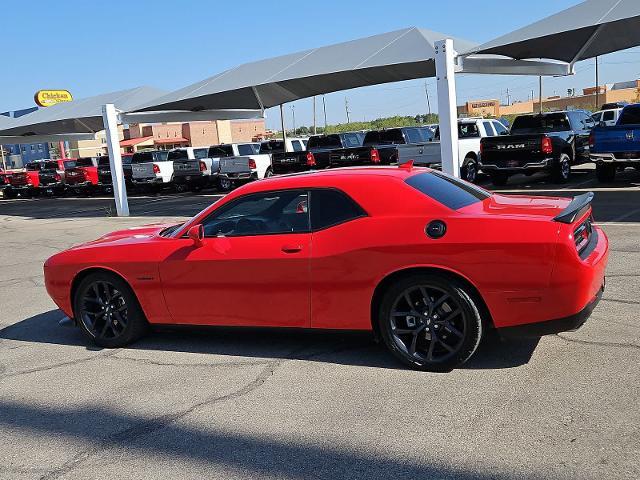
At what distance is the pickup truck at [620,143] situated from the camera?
13969mm

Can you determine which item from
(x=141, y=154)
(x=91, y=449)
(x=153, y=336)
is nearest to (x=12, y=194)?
(x=141, y=154)

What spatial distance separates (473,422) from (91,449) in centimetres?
231

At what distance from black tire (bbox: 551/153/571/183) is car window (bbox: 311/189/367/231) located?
12460mm

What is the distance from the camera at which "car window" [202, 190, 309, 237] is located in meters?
5.00

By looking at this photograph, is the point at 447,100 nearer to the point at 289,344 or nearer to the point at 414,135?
the point at 414,135

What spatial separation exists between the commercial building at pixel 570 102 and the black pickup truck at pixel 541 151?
66.6 m

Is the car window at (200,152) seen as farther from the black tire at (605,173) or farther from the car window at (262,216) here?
the car window at (262,216)

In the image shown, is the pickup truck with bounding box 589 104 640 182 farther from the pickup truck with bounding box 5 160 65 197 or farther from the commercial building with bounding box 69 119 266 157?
the commercial building with bounding box 69 119 266 157

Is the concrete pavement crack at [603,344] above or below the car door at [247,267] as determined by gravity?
below

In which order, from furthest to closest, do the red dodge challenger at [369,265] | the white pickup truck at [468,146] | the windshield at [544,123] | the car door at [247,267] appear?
the white pickup truck at [468,146] < the windshield at [544,123] < the car door at [247,267] < the red dodge challenger at [369,265]

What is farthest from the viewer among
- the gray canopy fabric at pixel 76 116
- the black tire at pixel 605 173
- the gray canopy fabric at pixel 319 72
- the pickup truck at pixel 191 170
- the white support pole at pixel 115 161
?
the pickup truck at pixel 191 170

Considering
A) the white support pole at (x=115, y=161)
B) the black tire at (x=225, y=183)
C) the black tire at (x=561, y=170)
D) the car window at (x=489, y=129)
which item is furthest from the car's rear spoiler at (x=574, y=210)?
the black tire at (x=225, y=183)

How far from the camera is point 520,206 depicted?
4.78 m

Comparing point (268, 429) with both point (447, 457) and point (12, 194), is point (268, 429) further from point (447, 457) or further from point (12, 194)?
point (12, 194)
